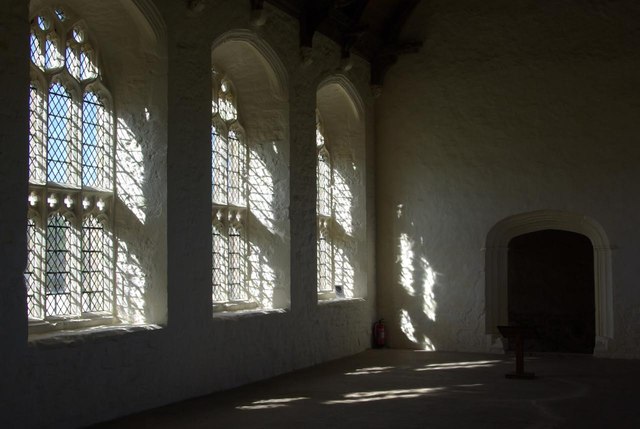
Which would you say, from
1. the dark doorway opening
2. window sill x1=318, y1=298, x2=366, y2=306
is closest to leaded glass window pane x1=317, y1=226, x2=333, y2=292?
window sill x1=318, y1=298, x2=366, y2=306

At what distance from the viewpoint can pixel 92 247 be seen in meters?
7.61

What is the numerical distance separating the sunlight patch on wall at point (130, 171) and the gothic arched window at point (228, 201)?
1559 mm

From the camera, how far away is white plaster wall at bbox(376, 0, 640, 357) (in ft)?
38.0

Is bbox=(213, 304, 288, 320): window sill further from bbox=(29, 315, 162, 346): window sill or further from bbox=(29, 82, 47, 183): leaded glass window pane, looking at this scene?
bbox=(29, 82, 47, 183): leaded glass window pane

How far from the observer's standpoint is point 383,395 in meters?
8.33

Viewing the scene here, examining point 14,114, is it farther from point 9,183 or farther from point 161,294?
point 161,294

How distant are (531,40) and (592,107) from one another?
140 cm

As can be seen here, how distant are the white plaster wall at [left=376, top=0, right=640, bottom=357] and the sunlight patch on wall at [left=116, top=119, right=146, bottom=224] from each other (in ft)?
19.0

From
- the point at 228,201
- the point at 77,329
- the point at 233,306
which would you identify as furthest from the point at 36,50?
the point at 233,306

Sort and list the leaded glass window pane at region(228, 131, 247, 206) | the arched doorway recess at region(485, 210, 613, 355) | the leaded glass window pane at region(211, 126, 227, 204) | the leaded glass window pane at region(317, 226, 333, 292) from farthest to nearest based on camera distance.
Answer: the leaded glass window pane at region(317, 226, 333, 292) < the arched doorway recess at region(485, 210, 613, 355) < the leaded glass window pane at region(228, 131, 247, 206) < the leaded glass window pane at region(211, 126, 227, 204)

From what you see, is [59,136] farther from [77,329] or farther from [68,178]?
[77,329]

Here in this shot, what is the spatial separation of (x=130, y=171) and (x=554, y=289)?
9133 mm

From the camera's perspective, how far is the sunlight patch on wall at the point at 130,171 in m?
7.88

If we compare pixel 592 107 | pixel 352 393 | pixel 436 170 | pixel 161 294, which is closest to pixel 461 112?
pixel 436 170
